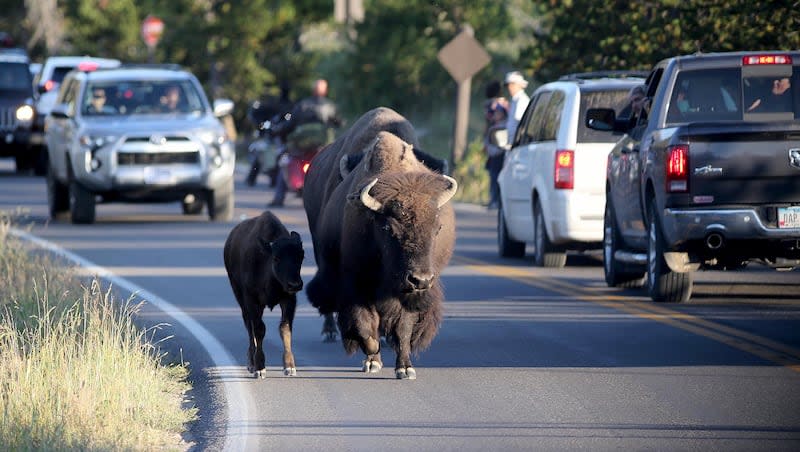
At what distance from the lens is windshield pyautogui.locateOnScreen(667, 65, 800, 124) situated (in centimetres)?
1430

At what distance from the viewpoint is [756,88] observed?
14.4 metres

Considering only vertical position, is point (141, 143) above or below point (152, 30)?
above

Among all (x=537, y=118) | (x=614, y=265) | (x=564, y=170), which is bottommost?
(x=614, y=265)

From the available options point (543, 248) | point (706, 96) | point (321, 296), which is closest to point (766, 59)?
point (706, 96)

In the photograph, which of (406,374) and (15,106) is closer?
(406,374)

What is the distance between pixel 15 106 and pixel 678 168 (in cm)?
2675

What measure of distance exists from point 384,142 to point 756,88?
14.0 ft

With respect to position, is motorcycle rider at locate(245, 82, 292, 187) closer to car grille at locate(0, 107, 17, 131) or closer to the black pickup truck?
car grille at locate(0, 107, 17, 131)

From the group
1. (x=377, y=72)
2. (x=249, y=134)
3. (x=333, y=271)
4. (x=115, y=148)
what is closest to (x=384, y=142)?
(x=333, y=271)

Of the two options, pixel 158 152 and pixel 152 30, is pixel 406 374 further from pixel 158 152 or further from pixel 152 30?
pixel 152 30

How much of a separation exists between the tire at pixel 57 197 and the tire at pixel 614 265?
11.8 m

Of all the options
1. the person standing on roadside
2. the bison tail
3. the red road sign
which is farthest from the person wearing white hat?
the red road sign

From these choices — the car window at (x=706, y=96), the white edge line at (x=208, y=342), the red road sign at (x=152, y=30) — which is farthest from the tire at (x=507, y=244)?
the red road sign at (x=152, y=30)

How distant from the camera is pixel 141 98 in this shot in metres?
25.0
